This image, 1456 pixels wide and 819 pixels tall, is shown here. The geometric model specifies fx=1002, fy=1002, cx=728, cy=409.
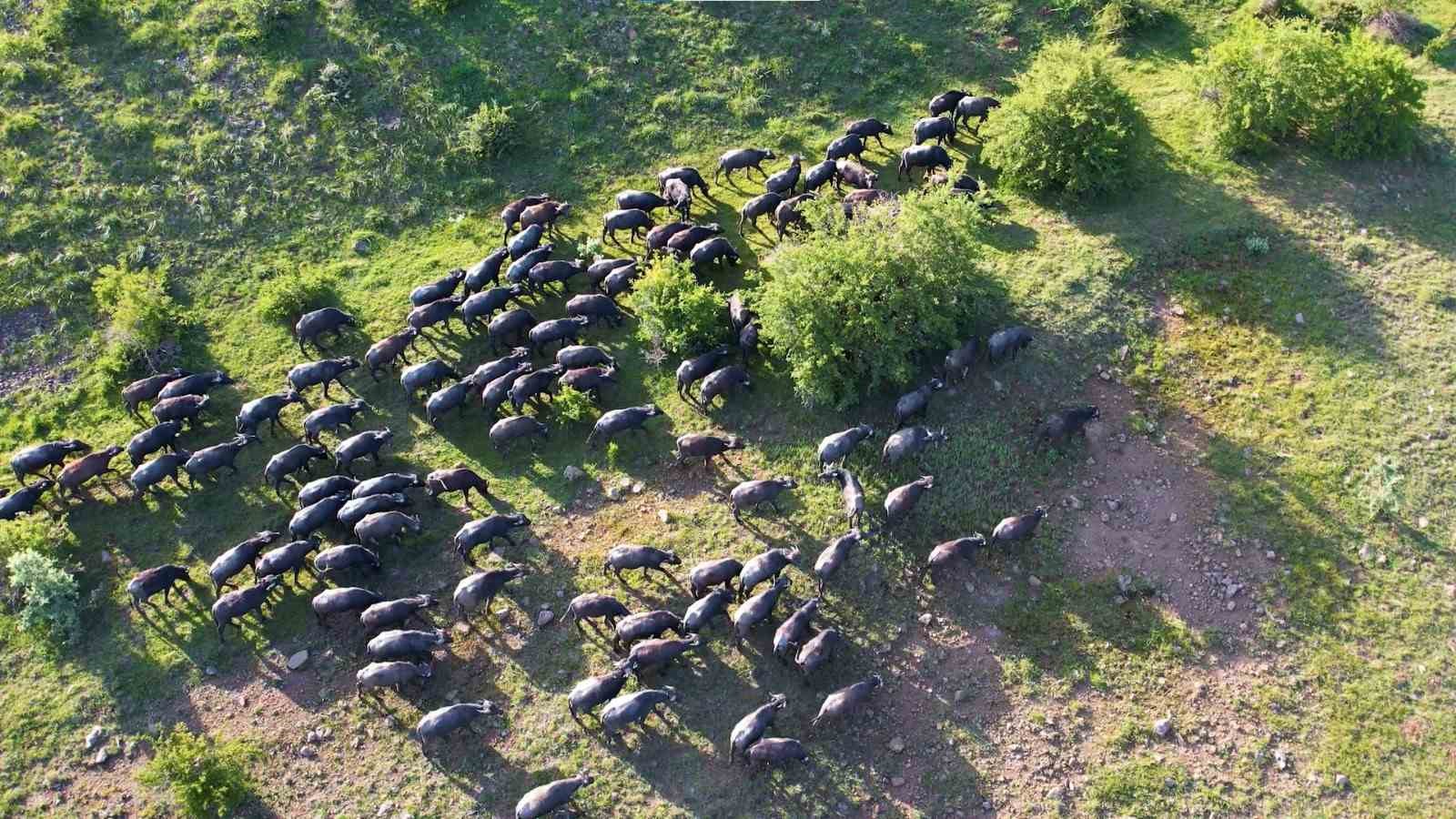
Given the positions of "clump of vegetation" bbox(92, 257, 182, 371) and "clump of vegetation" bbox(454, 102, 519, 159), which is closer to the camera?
"clump of vegetation" bbox(92, 257, 182, 371)

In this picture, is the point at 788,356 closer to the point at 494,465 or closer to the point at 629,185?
the point at 494,465

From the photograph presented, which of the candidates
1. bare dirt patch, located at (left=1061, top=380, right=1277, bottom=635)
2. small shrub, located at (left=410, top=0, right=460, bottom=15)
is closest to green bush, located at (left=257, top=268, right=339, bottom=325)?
small shrub, located at (left=410, top=0, right=460, bottom=15)

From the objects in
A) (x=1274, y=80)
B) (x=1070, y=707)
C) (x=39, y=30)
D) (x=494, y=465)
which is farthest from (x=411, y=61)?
(x=1070, y=707)

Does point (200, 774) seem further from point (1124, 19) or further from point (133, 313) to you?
point (1124, 19)

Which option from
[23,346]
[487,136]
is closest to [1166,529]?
[487,136]

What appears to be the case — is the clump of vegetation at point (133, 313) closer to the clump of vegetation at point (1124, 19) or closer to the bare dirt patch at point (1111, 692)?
the bare dirt patch at point (1111, 692)

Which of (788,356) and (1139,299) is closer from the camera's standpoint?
(788,356)

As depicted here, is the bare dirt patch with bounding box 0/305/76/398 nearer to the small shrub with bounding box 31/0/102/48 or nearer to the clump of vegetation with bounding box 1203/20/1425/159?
the small shrub with bounding box 31/0/102/48
